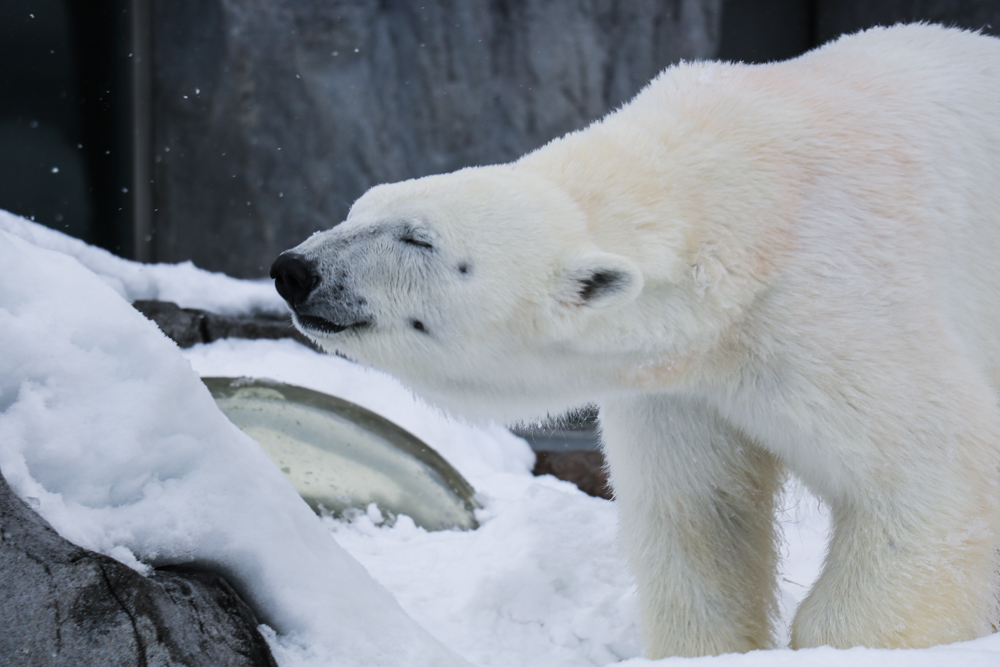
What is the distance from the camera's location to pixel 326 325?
5.94 feet

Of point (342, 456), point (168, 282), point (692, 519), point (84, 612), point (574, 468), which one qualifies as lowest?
point (574, 468)

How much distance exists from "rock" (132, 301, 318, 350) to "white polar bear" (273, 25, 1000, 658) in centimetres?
310

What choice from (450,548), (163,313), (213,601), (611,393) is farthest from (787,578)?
(163,313)

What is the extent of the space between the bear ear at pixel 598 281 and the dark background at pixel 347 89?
415 cm

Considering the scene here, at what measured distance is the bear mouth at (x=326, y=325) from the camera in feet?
5.93

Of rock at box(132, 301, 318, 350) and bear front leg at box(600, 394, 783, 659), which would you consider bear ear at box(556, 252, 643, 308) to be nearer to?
bear front leg at box(600, 394, 783, 659)

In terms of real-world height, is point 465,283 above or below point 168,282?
above

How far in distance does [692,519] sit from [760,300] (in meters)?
0.60

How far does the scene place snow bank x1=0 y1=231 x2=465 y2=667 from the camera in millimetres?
1372

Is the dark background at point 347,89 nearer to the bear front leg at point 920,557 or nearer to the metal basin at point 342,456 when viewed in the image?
the metal basin at point 342,456

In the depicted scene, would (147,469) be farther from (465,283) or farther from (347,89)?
(347,89)

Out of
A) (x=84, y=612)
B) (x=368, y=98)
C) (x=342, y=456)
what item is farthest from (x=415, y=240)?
(x=368, y=98)

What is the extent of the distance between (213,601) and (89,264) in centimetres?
364

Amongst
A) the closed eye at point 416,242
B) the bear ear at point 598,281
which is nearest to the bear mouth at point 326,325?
the closed eye at point 416,242
